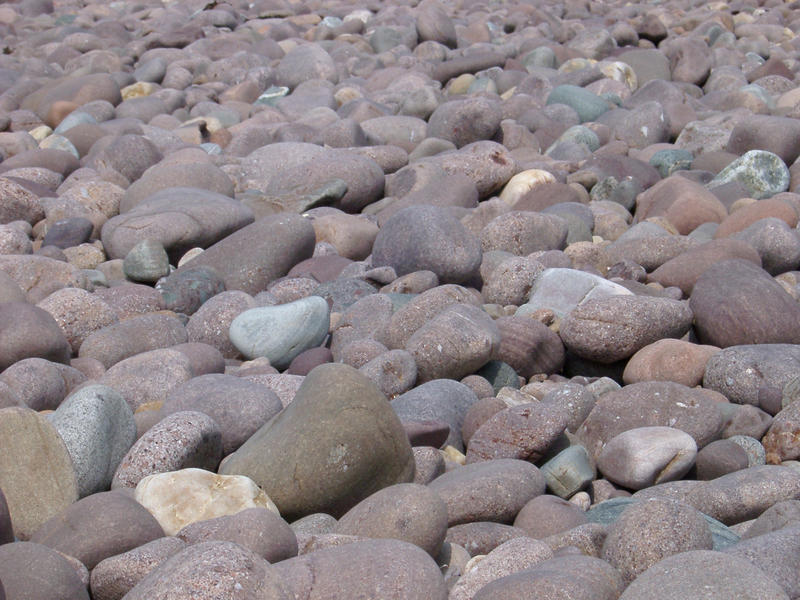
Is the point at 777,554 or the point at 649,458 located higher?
the point at 777,554

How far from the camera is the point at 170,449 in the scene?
3.52m

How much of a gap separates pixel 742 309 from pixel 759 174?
280 centimetres

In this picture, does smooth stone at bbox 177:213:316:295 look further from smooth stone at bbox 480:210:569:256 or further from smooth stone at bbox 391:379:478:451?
smooth stone at bbox 391:379:478:451

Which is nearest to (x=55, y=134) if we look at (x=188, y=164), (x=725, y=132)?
(x=188, y=164)

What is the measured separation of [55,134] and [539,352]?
268 inches

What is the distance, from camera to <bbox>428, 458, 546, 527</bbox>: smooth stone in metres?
3.25

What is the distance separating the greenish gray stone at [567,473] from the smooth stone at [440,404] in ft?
1.71

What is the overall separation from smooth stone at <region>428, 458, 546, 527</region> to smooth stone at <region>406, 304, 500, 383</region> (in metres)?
1.10

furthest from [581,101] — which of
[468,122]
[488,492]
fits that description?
[488,492]

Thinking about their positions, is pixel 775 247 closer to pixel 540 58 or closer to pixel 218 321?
pixel 218 321

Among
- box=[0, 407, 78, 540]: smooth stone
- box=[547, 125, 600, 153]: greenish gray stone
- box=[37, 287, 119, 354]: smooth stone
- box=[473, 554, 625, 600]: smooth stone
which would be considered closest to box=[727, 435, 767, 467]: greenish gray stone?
box=[473, 554, 625, 600]: smooth stone

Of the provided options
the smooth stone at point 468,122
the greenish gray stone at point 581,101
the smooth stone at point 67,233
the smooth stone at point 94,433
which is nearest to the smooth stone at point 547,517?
the smooth stone at point 94,433

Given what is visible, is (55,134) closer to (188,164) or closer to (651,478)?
(188,164)

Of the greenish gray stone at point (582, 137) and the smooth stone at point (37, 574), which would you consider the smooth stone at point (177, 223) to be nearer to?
the greenish gray stone at point (582, 137)
